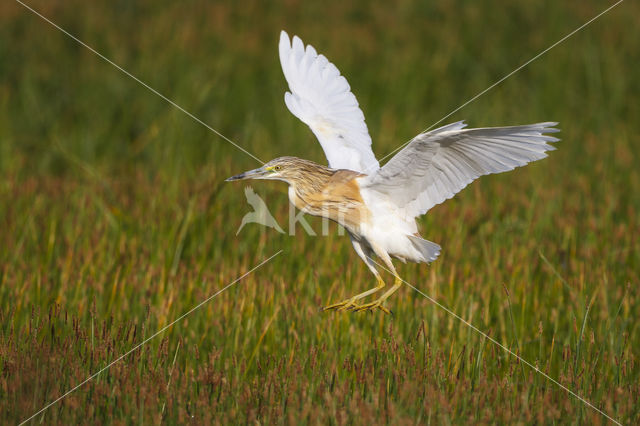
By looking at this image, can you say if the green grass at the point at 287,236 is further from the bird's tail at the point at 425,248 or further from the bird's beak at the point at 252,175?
the bird's beak at the point at 252,175

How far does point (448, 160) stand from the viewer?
11.8ft

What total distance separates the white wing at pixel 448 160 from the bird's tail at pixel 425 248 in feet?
0.55

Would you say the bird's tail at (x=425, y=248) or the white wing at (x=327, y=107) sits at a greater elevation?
the white wing at (x=327, y=107)

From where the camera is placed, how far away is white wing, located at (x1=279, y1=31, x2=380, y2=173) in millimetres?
4359

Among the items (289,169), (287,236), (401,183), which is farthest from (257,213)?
(401,183)

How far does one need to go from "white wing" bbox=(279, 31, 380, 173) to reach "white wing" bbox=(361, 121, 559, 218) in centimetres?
73

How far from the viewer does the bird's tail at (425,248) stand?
3.59 metres

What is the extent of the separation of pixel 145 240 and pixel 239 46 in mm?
5285

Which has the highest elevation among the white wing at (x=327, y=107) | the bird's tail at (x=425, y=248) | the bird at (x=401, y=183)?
the white wing at (x=327, y=107)

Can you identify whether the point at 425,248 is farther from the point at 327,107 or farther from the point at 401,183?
the point at 327,107

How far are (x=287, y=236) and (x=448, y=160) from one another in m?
2.08

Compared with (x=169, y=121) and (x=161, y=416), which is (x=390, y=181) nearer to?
(x=161, y=416)

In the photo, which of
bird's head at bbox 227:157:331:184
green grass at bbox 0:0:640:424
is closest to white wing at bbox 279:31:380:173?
bird's head at bbox 227:157:331:184

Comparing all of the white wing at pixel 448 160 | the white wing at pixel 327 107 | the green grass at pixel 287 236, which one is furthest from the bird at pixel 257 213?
the white wing at pixel 448 160
